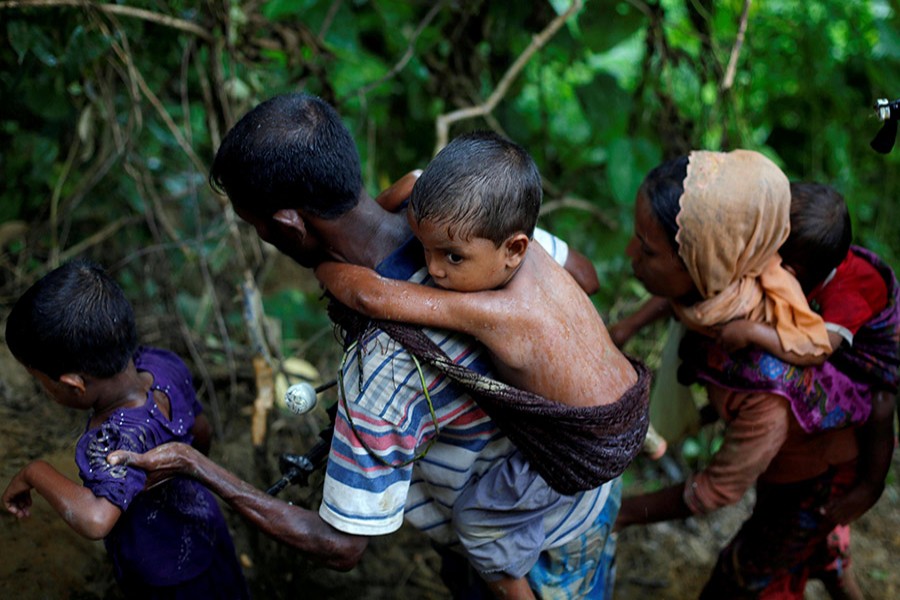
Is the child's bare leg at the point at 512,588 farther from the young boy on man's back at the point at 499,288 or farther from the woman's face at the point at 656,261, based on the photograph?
the woman's face at the point at 656,261

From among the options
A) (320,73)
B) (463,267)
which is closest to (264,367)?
(320,73)

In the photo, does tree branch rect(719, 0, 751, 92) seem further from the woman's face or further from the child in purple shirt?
the child in purple shirt

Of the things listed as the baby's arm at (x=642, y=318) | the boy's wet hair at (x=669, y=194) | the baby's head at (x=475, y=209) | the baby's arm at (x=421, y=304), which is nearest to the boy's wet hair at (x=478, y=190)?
the baby's head at (x=475, y=209)

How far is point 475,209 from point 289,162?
1.46ft

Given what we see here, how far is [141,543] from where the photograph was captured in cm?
223

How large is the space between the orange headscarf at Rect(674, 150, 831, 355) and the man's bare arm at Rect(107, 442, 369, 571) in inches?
48.4

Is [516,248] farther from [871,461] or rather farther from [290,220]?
[871,461]

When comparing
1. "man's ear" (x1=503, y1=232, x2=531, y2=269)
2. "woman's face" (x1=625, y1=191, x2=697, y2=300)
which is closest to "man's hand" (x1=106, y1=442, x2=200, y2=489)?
"man's ear" (x1=503, y1=232, x2=531, y2=269)

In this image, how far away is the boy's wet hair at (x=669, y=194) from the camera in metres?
2.35

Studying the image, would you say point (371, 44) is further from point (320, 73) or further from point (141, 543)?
point (141, 543)

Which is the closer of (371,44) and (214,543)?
(214,543)

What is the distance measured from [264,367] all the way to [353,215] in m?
1.34

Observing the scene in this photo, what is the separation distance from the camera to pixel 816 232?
246cm

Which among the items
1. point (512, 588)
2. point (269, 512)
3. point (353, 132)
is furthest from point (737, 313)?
point (353, 132)
